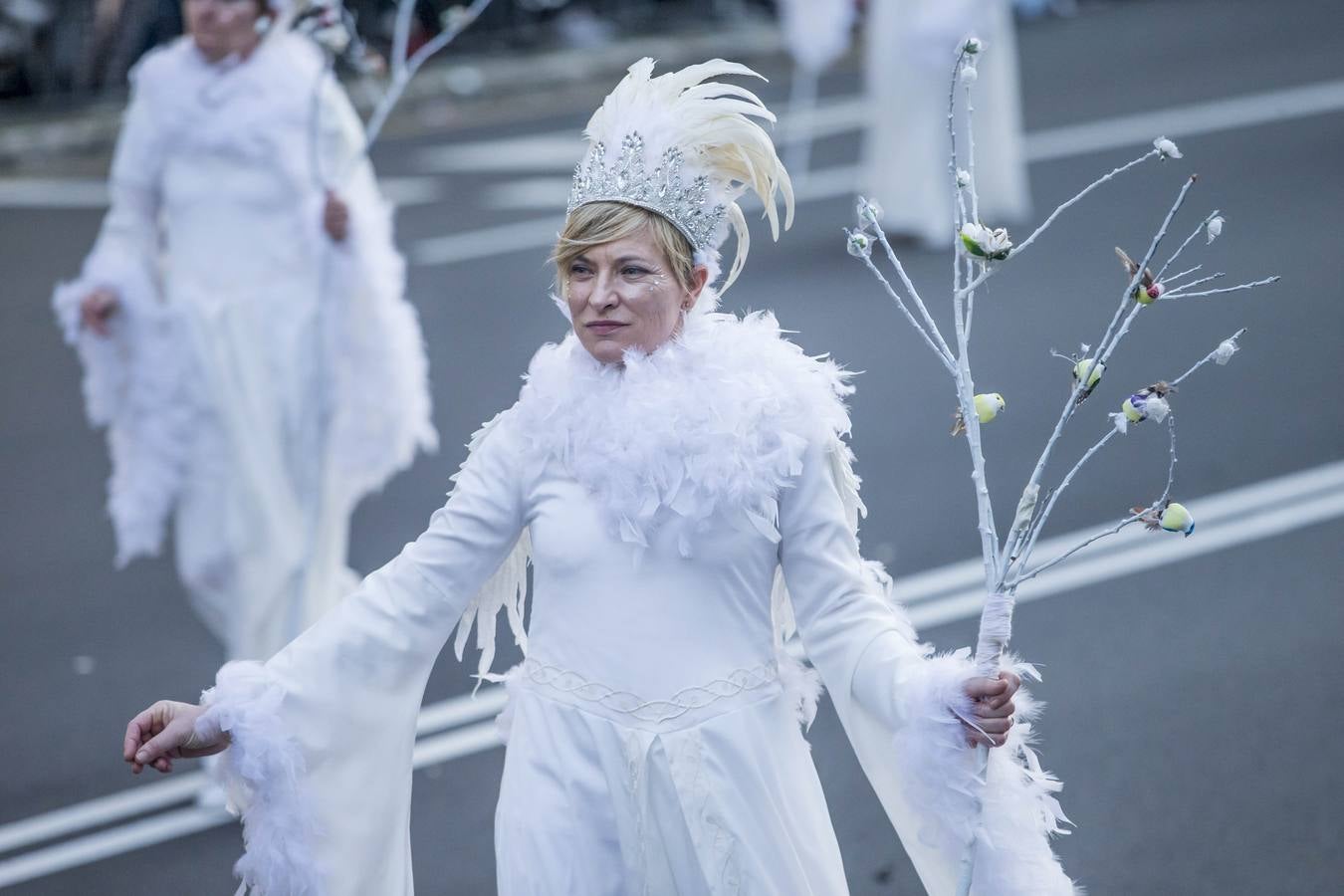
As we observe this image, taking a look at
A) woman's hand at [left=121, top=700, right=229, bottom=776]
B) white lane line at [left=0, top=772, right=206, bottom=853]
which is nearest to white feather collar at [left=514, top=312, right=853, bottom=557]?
woman's hand at [left=121, top=700, right=229, bottom=776]

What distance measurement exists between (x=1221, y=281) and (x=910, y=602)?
3621 mm

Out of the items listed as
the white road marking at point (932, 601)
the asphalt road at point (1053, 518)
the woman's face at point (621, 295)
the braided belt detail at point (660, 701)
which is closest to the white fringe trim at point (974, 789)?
the braided belt detail at point (660, 701)

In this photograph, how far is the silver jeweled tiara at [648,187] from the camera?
329cm

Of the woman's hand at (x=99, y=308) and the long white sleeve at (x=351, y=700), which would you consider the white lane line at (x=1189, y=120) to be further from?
the long white sleeve at (x=351, y=700)

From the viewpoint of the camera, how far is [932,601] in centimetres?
661

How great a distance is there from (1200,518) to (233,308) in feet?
12.5

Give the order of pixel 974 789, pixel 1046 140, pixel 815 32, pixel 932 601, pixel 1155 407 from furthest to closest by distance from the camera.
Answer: pixel 1046 140
pixel 815 32
pixel 932 601
pixel 974 789
pixel 1155 407

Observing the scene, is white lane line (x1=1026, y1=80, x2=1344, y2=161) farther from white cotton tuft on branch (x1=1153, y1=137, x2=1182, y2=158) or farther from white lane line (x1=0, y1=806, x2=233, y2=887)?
white cotton tuft on branch (x1=1153, y1=137, x2=1182, y2=158)

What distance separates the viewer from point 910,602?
663 centimetres

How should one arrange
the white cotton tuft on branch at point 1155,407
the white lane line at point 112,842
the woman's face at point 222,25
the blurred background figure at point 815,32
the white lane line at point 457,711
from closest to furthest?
the white cotton tuft on branch at point 1155,407
the white lane line at point 112,842
the woman's face at point 222,25
the white lane line at point 457,711
the blurred background figure at point 815,32

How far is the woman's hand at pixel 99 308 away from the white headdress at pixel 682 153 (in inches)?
98.3

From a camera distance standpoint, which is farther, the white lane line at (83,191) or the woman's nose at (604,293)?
the white lane line at (83,191)

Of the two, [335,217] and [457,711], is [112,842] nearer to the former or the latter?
[457,711]

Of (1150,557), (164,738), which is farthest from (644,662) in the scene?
(1150,557)
